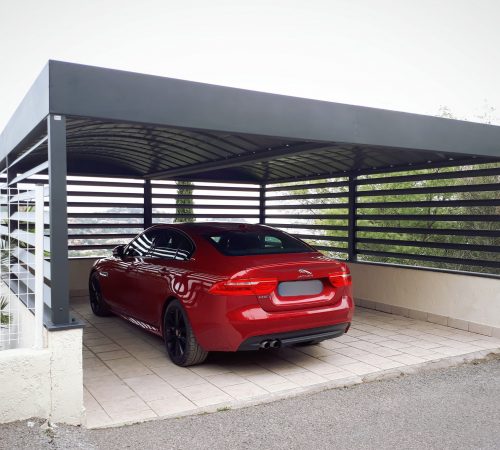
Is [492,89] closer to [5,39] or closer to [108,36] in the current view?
[108,36]

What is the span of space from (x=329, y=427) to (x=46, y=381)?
2179mm

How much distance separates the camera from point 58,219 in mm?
3992

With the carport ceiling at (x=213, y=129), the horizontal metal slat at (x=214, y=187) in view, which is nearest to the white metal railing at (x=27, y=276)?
the carport ceiling at (x=213, y=129)

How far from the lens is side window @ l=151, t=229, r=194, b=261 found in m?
5.73

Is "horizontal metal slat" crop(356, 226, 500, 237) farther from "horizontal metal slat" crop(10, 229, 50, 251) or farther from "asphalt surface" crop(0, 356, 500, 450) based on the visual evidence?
"horizontal metal slat" crop(10, 229, 50, 251)

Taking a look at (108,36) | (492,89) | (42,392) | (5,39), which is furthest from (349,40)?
(42,392)

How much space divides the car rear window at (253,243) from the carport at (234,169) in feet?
3.69

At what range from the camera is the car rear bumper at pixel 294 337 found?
194 inches

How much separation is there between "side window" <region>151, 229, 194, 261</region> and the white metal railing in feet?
4.68

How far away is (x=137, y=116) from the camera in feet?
A: 14.1

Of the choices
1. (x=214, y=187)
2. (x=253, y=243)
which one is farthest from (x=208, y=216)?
(x=253, y=243)

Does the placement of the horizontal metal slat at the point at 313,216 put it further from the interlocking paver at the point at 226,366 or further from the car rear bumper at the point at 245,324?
the car rear bumper at the point at 245,324

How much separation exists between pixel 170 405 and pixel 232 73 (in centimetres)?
4273

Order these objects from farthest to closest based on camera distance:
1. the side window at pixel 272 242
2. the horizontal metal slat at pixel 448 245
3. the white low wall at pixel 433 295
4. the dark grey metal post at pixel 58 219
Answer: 1. the horizontal metal slat at pixel 448 245
2. the white low wall at pixel 433 295
3. the side window at pixel 272 242
4. the dark grey metal post at pixel 58 219
